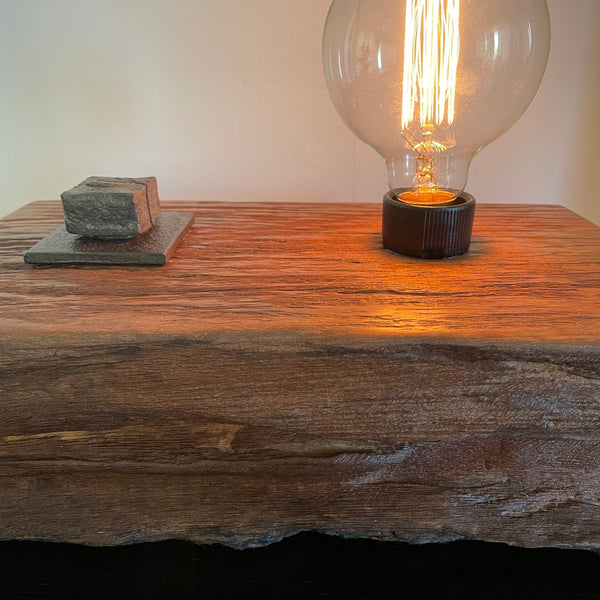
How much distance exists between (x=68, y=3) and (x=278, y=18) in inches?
13.4

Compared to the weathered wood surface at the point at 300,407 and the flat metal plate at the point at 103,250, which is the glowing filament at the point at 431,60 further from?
the flat metal plate at the point at 103,250

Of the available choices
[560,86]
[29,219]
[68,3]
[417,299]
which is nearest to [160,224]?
[29,219]

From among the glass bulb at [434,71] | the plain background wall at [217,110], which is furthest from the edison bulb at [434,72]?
the plain background wall at [217,110]

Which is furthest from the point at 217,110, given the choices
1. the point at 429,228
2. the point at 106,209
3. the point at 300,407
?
the point at 300,407

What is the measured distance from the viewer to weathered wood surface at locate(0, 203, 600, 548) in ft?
1.46

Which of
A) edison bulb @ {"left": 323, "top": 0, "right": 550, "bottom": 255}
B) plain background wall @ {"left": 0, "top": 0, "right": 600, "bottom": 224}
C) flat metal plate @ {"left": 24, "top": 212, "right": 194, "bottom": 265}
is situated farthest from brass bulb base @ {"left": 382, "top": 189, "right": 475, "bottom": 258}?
plain background wall @ {"left": 0, "top": 0, "right": 600, "bottom": 224}

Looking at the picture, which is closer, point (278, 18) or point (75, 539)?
point (75, 539)

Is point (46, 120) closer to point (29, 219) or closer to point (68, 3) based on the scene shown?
point (68, 3)

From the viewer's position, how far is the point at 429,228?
598 mm

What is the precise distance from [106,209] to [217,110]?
0.41 meters

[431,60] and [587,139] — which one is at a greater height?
[431,60]

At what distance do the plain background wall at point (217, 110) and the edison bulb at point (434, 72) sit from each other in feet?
1.02

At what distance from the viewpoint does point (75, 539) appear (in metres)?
0.52

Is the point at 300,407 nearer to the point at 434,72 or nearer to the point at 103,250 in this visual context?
the point at 103,250
